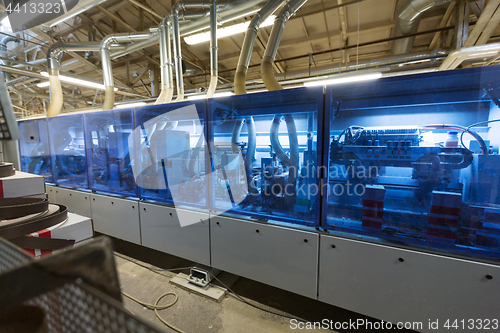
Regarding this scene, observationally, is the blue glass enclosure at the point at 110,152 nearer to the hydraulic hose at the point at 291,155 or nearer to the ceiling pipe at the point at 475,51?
the hydraulic hose at the point at 291,155

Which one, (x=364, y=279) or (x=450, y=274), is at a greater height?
(x=450, y=274)

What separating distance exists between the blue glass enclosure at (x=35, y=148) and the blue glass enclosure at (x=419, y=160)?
161 inches

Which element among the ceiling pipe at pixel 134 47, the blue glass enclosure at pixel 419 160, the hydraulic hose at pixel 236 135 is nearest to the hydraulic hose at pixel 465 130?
the blue glass enclosure at pixel 419 160

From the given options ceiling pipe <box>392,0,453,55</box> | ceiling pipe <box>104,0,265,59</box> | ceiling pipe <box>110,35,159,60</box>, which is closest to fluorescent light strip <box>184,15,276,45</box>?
ceiling pipe <box>104,0,265,59</box>

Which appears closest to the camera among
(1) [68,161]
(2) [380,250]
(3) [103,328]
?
(3) [103,328]

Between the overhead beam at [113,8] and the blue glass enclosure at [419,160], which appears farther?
the overhead beam at [113,8]

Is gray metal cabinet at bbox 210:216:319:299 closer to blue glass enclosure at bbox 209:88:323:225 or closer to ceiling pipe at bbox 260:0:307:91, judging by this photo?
blue glass enclosure at bbox 209:88:323:225

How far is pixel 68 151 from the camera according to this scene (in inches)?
117

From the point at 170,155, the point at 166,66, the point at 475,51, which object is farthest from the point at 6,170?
the point at 475,51

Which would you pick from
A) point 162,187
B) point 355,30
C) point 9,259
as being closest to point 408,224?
point 9,259

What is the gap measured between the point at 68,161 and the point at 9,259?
3.52 m

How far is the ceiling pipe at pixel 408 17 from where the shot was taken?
216cm

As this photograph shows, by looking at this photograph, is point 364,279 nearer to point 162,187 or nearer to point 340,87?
point 340,87

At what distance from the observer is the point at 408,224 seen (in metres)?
1.49
